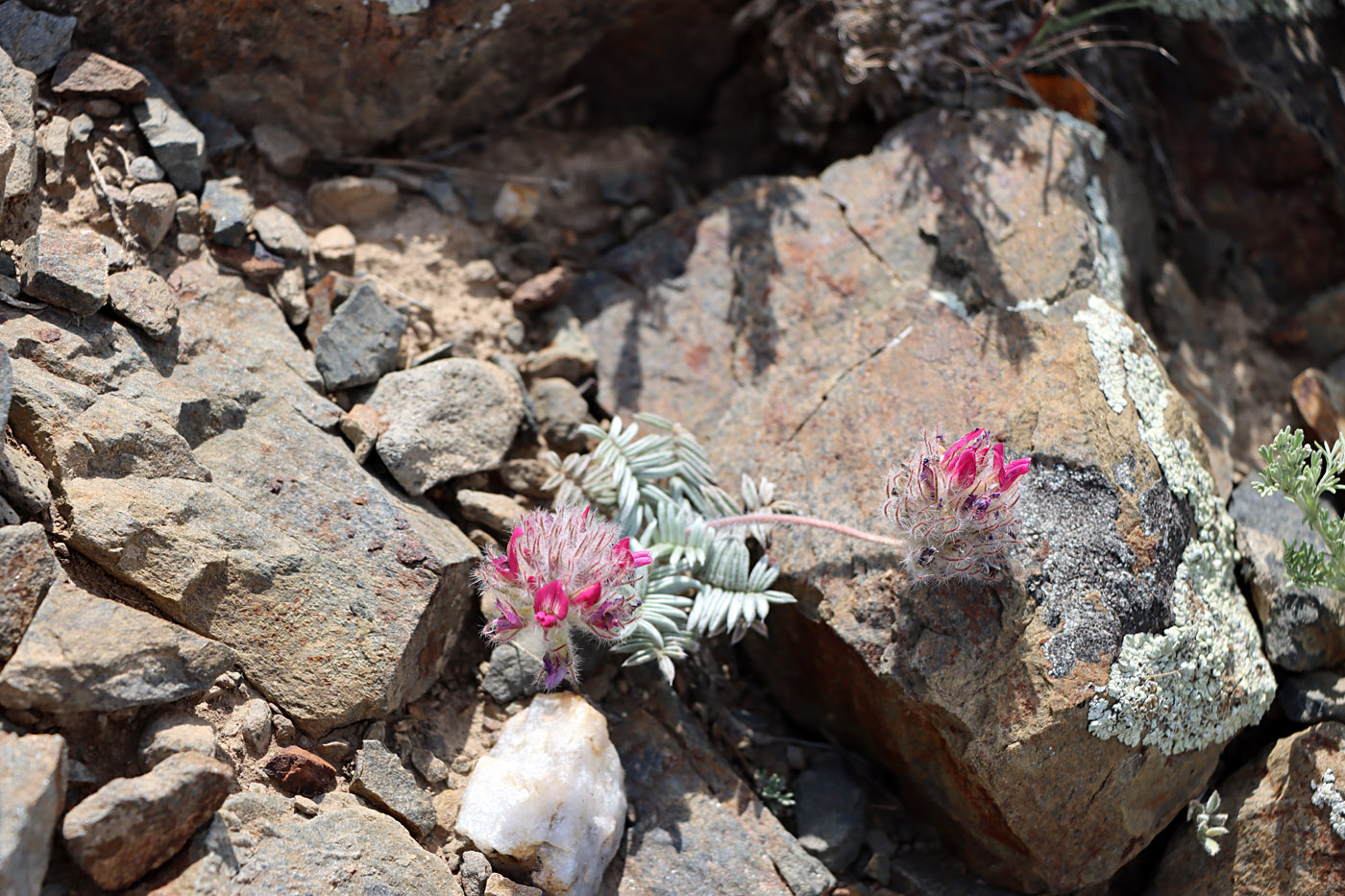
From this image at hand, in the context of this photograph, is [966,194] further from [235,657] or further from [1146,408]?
[235,657]

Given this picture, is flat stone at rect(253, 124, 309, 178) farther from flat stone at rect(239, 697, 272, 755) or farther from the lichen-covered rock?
the lichen-covered rock

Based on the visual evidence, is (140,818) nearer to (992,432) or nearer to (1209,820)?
(992,432)

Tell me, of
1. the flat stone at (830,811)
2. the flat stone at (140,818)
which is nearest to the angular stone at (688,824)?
the flat stone at (830,811)

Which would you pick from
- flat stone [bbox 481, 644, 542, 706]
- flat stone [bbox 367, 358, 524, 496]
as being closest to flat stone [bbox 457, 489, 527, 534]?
flat stone [bbox 367, 358, 524, 496]

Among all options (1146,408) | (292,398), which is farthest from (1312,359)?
(292,398)

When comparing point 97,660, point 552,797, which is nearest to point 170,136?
point 97,660

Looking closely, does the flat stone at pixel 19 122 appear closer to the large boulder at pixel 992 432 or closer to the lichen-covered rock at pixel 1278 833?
the large boulder at pixel 992 432
